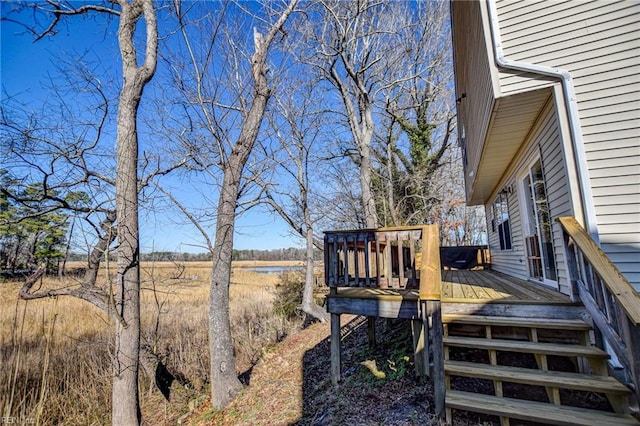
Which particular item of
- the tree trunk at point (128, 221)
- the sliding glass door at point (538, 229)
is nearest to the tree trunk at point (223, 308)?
the tree trunk at point (128, 221)

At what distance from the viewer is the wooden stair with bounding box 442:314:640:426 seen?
2363 millimetres

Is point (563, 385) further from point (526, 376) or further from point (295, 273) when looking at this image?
point (295, 273)

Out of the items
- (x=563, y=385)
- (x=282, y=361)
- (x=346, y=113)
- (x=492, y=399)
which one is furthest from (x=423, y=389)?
(x=346, y=113)

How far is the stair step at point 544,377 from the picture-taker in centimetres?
236

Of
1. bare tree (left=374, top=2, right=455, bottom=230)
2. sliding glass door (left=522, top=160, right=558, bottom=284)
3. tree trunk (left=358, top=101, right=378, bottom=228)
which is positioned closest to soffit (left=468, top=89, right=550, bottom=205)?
sliding glass door (left=522, top=160, right=558, bottom=284)

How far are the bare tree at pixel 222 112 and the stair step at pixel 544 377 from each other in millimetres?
3430

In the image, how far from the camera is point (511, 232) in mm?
6605

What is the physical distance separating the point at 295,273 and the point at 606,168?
31.1ft

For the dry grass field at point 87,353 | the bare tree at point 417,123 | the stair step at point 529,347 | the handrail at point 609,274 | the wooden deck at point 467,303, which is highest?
the bare tree at point 417,123

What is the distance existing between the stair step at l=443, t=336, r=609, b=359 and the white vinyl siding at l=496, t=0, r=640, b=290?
2.79ft

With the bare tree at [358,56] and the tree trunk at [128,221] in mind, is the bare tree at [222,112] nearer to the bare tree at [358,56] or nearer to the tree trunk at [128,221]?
the tree trunk at [128,221]

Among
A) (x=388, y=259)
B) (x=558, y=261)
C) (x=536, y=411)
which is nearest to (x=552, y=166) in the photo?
(x=558, y=261)

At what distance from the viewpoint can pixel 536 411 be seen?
2426 mm

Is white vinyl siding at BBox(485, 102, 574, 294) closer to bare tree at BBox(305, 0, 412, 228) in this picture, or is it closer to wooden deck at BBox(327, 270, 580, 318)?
wooden deck at BBox(327, 270, 580, 318)
